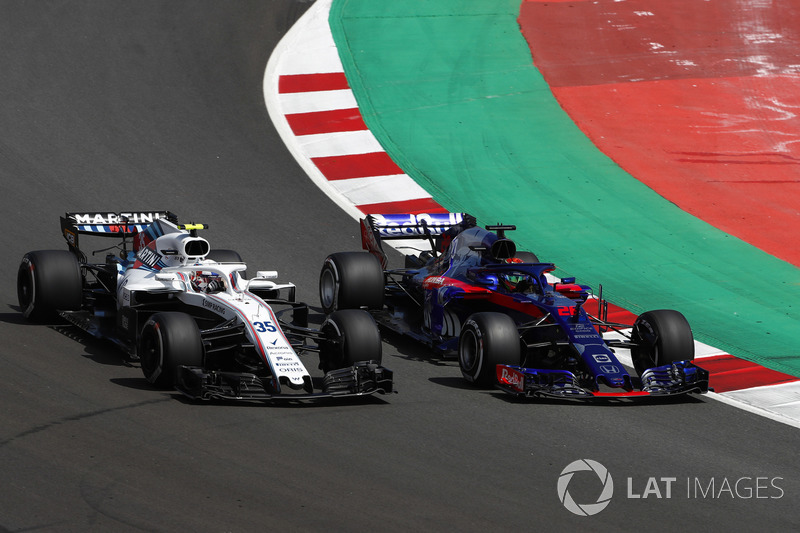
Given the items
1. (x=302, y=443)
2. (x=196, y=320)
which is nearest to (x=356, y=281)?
(x=196, y=320)

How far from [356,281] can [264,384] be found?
329 centimetres

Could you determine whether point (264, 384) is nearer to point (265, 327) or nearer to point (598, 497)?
point (265, 327)

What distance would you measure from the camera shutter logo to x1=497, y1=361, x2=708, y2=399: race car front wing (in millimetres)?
1584

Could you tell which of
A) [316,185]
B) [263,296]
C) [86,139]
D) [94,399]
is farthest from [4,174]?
[94,399]

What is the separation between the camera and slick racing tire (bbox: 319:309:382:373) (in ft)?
37.8

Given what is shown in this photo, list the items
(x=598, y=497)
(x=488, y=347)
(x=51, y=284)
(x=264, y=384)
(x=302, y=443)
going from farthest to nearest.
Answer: (x=51, y=284), (x=488, y=347), (x=264, y=384), (x=302, y=443), (x=598, y=497)

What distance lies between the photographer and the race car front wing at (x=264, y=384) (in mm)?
10641

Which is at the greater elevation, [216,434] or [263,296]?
[263,296]

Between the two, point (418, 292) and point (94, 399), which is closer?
point (94, 399)

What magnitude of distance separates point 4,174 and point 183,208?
271cm

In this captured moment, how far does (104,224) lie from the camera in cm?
1439

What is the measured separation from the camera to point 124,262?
13.7m

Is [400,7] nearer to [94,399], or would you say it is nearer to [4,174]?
[4,174]

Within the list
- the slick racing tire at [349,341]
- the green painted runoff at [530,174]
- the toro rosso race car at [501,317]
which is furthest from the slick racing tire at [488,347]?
the green painted runoff at [530,174]
